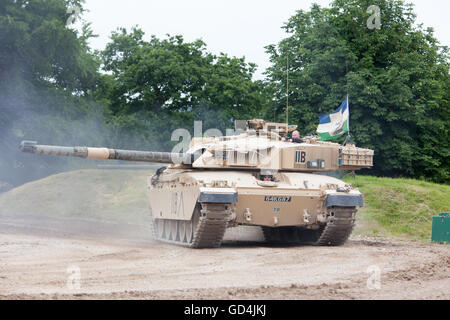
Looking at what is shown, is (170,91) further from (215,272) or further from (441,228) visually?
(215,272)

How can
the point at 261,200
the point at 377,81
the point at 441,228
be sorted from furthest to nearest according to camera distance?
the point at 377,81 → the point at 441,228 → the point at 261,200

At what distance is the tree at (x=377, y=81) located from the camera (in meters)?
33.0

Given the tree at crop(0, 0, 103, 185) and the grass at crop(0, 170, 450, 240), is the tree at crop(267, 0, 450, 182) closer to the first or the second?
the grass at crop(0, 170, 450, 240)

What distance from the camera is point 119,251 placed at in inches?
579

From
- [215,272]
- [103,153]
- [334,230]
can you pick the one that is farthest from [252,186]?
[215,272]

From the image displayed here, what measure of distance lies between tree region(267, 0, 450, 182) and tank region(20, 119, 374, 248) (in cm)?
1505

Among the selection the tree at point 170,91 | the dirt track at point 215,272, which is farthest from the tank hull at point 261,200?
the tree at point 170,91

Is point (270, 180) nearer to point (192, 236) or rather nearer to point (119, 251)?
point (192, 236)

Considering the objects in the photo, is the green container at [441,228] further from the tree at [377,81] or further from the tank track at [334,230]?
the tree at [377,81]

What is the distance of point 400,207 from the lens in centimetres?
2498

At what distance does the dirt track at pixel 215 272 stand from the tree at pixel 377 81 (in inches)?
711

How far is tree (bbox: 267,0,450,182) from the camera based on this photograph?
33.0 meters

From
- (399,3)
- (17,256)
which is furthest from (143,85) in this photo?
(17,256)

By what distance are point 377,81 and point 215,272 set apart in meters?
24.0
